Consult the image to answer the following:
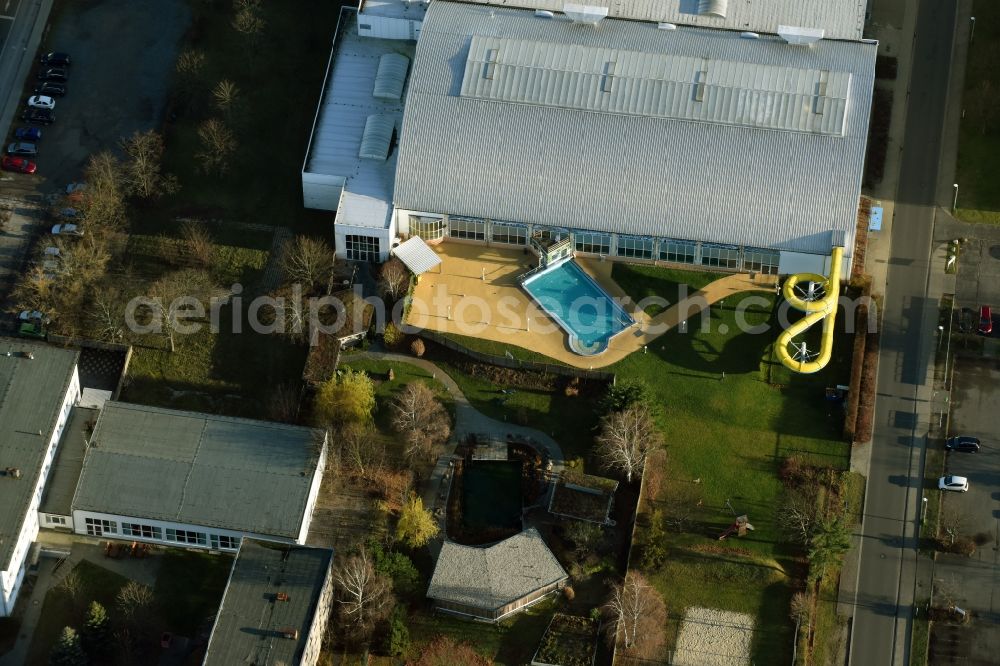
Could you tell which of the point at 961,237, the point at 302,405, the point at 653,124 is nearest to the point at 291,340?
the point at 302,405

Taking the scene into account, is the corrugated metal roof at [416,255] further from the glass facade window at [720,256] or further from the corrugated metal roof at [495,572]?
the corrugated metal roof at [495,572]

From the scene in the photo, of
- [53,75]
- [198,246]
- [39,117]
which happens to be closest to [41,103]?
[39,117]

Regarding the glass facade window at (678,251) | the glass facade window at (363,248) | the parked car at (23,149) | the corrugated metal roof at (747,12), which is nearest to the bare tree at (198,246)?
the glass facade window at (363,248)

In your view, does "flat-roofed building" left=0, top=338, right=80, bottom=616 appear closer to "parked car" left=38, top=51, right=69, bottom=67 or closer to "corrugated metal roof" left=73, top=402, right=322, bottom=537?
"corrugated metal roof" left=73, top=402, right=322, bottom=537

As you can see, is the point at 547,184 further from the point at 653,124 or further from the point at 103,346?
the point at 103,346

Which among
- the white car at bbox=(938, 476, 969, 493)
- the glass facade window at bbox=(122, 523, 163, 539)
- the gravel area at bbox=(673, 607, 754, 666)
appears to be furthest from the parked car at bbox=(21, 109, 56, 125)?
the white car at bbox=(938, 476, 969, 493)

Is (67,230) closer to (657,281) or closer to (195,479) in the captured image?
(195,479)

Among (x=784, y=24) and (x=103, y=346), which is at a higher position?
(x=784, y=24)
